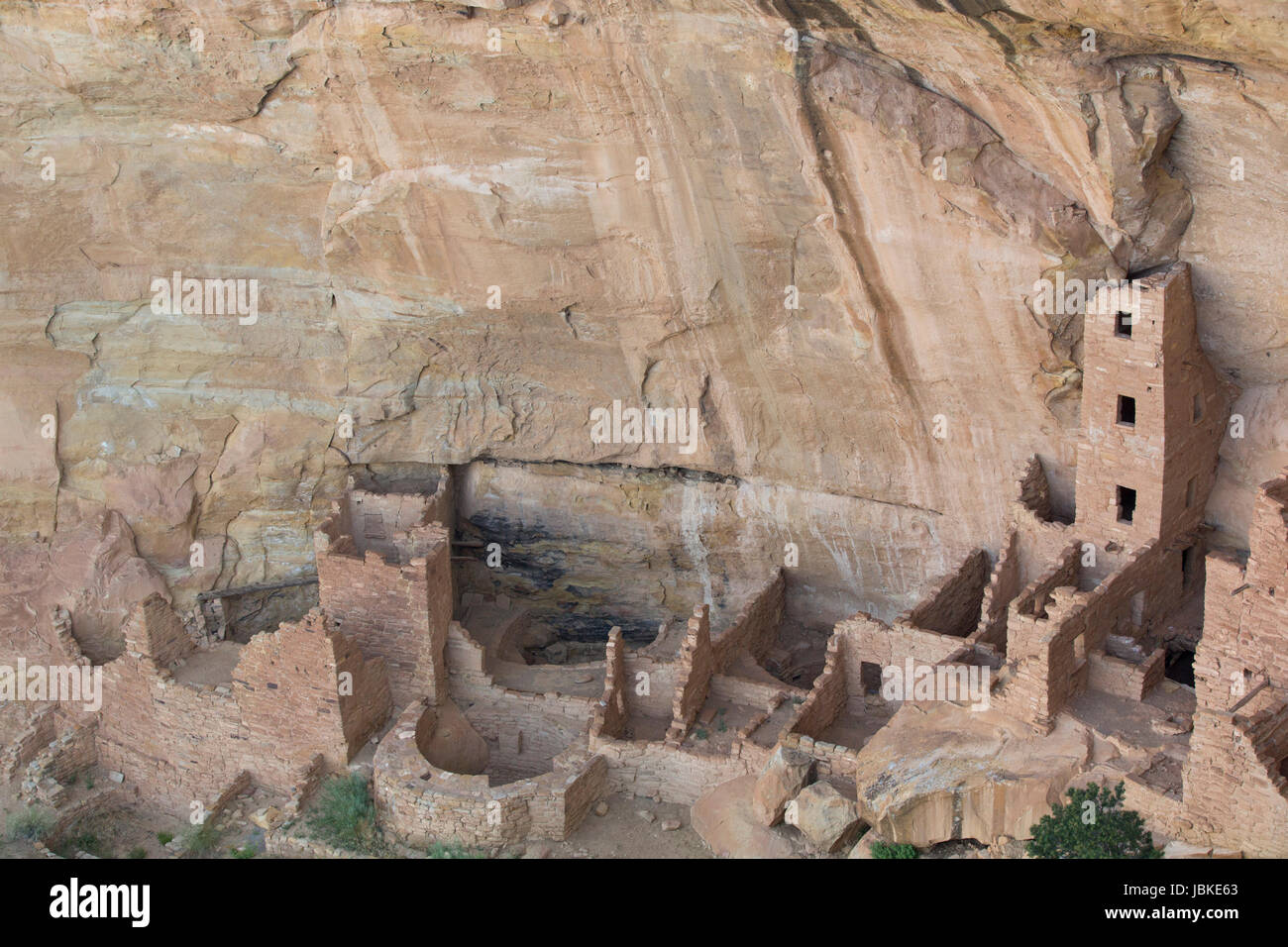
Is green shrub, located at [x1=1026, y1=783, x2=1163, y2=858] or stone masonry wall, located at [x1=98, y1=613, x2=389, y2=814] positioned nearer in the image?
green shrub, located at [x1=1026, y1=783, x2=1163, y2=858]

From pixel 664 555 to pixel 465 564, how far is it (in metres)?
2.58

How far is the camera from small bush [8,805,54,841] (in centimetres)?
1812

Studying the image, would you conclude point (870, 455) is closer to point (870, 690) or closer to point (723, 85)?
point (870, 690)

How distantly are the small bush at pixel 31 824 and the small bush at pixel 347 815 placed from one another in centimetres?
335

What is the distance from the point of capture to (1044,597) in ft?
52.6

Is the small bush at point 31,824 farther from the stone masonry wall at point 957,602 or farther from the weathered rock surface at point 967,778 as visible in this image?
the stone masonry wall at point 957,602

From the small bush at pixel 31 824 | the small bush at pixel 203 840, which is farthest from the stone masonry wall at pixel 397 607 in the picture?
the small bush at pixel 31 824

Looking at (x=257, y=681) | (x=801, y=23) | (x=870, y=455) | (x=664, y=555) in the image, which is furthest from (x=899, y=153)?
(x=257, y=681)

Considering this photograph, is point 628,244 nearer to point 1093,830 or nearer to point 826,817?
point 826,817

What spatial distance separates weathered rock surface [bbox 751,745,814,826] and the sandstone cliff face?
4.01 meters

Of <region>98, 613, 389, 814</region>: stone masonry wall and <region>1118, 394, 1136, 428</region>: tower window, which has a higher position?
<region>1118, 394, 1136, 428</region>: tower window

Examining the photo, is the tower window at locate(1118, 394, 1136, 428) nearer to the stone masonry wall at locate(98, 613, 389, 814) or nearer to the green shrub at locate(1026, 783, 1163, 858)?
the green shrub at locate(1026, 783, 1163, 858)

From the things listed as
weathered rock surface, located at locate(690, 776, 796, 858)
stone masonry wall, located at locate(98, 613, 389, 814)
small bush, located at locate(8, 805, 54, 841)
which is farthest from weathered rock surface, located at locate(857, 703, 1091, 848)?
small bush, located at locate(8, 805, 54, 841)

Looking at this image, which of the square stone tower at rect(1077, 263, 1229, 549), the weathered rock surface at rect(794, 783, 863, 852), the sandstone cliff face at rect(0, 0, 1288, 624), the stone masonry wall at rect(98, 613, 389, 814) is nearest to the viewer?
the sandstone cliff face at rect(0, 0, 1288, 624)
